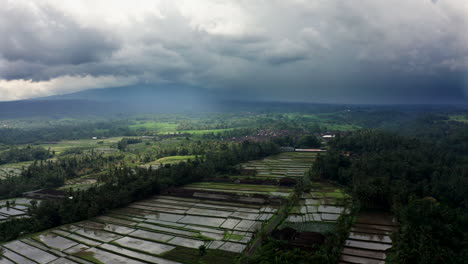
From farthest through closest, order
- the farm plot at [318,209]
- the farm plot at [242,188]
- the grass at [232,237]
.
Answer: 1. the farm plot at [242,188]
2. the farm plot at [318,209]
3. the grass at [232,237]

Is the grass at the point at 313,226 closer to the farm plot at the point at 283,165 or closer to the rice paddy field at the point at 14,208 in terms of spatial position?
the farm plot at the point at 283,165

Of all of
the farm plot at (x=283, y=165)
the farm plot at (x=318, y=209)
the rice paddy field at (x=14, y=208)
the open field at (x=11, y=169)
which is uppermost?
the farm plot at (x=283, y=165)

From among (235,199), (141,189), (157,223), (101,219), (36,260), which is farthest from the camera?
(141,189)

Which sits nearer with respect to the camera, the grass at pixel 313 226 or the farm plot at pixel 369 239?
the farm plot at pixel 369 239

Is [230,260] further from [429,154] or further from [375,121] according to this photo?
[375,121]

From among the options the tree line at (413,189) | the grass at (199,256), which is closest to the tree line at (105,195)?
the grass at (199,256)

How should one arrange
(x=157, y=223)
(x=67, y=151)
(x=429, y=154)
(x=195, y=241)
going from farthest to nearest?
1. (x=67, y=151)
2. (x=429, y=154)
3. (x=157, y=223)
4. (x=195, y=241)

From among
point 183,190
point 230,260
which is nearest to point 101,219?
point 183,190
